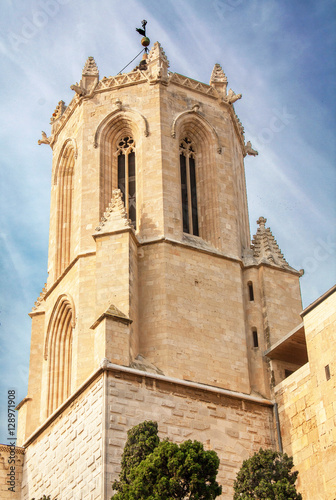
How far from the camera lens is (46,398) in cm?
2998

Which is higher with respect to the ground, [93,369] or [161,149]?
[161,149]

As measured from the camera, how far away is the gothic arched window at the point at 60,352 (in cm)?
2991

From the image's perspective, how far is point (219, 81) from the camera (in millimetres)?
34000

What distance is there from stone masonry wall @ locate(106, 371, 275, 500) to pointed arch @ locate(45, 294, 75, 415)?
13.5 feet

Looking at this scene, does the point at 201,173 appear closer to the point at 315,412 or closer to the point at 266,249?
the point at 266,249

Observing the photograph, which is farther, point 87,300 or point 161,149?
point 161,149

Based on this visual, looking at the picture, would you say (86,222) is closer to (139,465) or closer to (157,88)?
(157,88)

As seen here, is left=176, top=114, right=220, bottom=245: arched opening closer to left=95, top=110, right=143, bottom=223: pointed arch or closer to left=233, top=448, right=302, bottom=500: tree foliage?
left=95, top=110, right=143, bottom=223: pointed arch

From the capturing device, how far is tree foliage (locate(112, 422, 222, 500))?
20.3m

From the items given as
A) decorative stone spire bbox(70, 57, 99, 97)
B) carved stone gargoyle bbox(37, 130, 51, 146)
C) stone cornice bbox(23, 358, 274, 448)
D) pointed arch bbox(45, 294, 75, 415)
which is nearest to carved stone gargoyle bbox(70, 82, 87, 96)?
decorative stone spire bbox(70, 57, 99, 97)

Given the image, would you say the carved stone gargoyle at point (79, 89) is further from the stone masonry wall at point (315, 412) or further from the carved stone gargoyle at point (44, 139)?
the stone masonry wall at point (315, 412)

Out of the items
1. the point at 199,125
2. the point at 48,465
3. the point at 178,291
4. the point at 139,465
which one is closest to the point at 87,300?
the point at 178,291

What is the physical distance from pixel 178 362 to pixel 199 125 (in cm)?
827

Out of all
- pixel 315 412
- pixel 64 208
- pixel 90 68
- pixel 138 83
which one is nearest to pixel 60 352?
pixel 64 208
